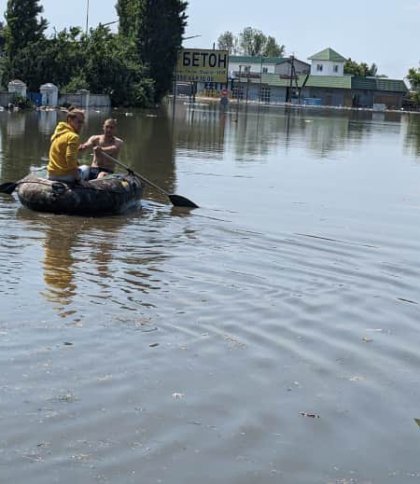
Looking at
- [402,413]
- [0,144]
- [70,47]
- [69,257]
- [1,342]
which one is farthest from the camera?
[70,47]

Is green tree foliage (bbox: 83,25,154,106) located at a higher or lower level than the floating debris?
higher

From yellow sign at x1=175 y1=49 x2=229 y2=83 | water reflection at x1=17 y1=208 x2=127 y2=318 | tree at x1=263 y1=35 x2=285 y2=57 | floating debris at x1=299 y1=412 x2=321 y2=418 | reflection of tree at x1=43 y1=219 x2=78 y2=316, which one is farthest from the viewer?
tree at x1=263 y1=35 x2=285 y2=57

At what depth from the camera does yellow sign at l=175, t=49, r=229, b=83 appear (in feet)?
293

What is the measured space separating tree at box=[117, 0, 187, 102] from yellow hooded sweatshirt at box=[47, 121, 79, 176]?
195 ft

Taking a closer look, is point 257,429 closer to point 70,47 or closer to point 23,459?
point 23,459

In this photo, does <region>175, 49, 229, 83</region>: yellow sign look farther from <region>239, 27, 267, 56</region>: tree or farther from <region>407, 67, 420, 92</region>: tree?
<region>239, 27, 267, 56</region>: tree

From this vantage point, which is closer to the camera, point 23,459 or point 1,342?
point 23,459

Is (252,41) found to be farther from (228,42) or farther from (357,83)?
(357,83)

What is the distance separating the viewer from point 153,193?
52.7 feet

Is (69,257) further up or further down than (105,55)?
further down

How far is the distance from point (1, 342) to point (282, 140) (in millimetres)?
28931

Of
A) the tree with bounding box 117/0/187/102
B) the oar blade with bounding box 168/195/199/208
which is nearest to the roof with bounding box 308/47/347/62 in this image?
the tree with bounding box 117/0/187/102

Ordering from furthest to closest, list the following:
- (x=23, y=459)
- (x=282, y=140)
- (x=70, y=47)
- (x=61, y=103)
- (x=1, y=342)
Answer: (x=70, y=47) → (x=61, y=103) → (x=282, y=140) → (x=1, y=342) → (x=23, y=459)

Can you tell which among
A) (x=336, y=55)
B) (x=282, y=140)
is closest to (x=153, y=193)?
(x=282, y=140)
